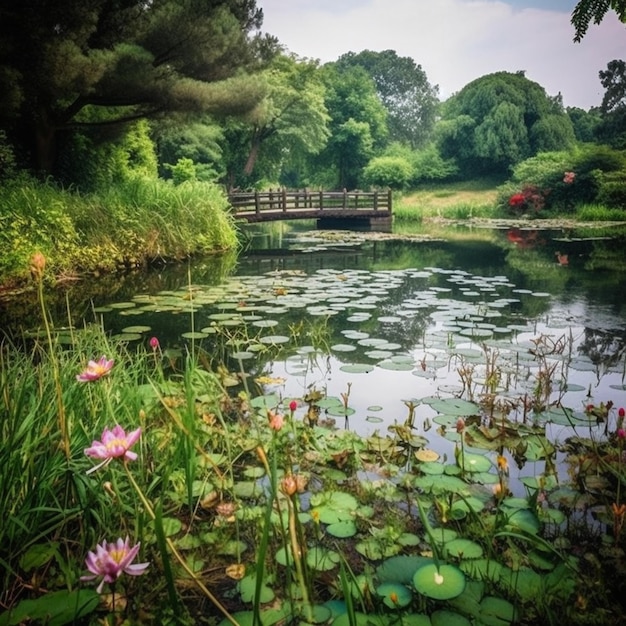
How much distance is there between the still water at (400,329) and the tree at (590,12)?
1.99m

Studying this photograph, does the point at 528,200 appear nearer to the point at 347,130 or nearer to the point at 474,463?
the point at 347,130

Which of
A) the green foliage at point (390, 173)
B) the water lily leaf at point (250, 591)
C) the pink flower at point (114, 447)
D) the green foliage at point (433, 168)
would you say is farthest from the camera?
the green foliage at point (433, 168)

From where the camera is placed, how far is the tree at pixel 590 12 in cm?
284

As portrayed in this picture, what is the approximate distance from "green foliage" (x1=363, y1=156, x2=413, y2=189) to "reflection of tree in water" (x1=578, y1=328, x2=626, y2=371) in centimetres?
2273

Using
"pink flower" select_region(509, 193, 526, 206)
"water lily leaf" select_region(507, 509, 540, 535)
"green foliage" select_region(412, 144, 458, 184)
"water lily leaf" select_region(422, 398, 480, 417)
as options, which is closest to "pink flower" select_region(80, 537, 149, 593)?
"water lily leaf" select_region(507, 509, 540, 535)

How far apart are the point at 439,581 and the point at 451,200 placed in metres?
24.4

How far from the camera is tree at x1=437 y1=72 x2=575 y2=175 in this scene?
25.4 meters

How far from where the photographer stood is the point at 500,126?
83.1ft

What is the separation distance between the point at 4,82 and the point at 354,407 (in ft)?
22.6

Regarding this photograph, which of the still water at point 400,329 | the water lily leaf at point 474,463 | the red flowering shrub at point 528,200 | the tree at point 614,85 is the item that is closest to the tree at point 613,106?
the tree at point 614,85

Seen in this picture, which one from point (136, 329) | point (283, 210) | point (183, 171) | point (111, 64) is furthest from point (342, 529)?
point (183, 171)

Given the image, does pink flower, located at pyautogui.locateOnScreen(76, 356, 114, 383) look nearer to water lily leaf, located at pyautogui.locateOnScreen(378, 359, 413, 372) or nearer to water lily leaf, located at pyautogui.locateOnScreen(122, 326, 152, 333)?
water lily leaf, located at pyautogui.locateOnScreen(378, 359, 413, 372)

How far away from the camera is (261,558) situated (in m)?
1.00

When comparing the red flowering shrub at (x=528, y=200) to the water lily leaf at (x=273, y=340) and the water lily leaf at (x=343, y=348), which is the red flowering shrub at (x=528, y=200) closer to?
the water lily leaf at (x=343, y=348)
